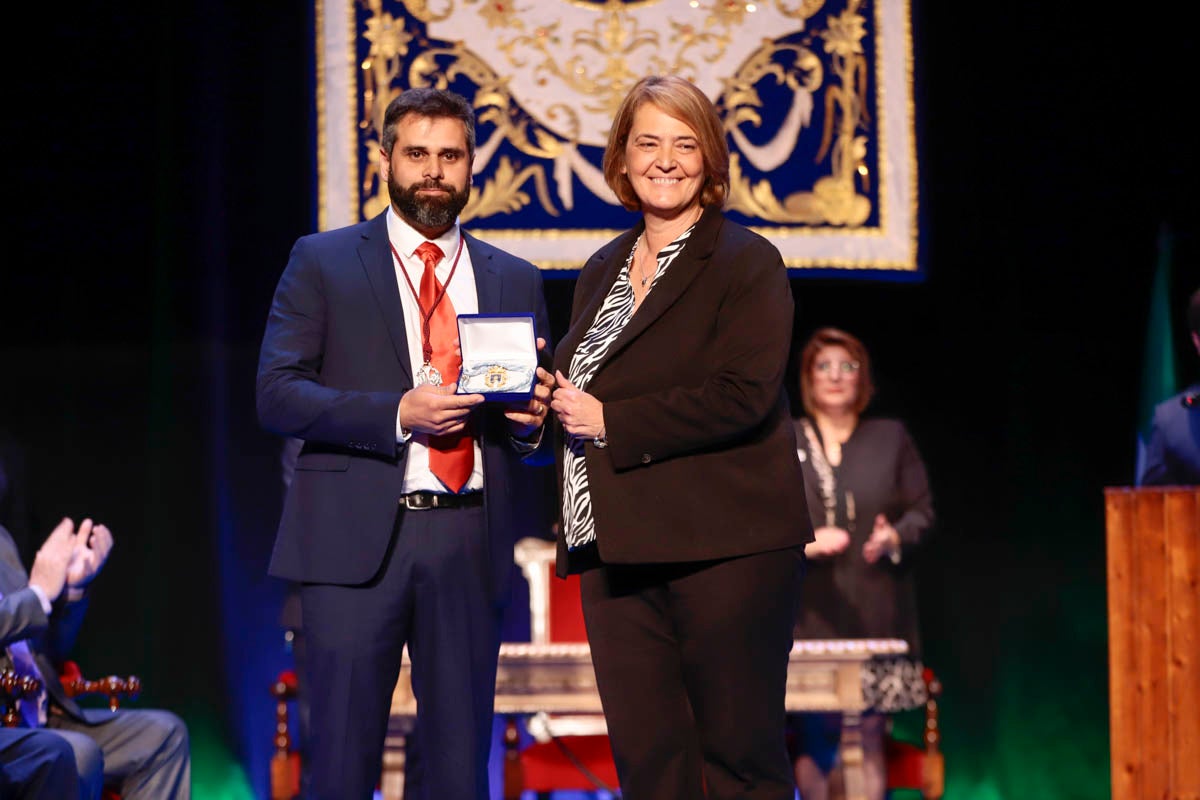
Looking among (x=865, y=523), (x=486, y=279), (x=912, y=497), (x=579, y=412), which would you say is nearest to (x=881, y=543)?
(x=865, y=523)

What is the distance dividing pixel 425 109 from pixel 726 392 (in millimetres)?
850

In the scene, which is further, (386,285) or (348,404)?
(386,285)

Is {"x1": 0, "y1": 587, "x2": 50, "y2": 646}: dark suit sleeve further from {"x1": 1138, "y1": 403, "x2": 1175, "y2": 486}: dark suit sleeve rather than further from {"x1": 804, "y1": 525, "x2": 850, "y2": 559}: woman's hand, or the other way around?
{"x1": 1138, "y1": 403, "x2": 1175, "y2": 486}: dark suit sleeve

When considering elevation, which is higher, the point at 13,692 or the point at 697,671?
the point at 697,671

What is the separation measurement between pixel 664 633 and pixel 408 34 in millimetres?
3240

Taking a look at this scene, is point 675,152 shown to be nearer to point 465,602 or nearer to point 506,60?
point 465,602

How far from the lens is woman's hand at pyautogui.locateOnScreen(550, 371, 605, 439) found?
2.32 meters

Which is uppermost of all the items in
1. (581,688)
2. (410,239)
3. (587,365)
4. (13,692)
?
(410,239)

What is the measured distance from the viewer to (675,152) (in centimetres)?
243

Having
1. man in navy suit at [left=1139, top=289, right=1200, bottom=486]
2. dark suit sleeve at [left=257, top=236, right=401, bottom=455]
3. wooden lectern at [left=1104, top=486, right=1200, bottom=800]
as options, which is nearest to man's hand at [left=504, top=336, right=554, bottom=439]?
dark suit sleeve at [left=257, top=236, right=401, bottom=455]

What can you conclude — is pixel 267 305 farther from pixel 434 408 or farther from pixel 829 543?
pixel 434 408

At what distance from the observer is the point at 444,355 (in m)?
2.62

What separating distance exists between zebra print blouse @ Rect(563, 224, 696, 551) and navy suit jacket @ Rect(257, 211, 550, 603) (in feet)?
0.70

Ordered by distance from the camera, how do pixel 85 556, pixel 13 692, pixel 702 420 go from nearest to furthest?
pixel 702 420
pixel 13 692
pixel 85 556
